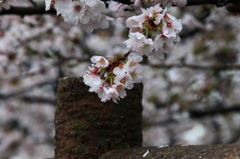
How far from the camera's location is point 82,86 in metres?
1.56

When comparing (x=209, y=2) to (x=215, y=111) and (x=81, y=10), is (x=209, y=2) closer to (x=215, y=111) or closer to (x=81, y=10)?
(x=81, y=10)

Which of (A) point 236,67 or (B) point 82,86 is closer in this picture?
(B) point 82,86

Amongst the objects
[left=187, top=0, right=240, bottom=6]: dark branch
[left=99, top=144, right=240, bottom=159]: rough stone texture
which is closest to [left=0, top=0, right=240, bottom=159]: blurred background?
[left=187, top=0, right=240, bottom=6]: dark branch

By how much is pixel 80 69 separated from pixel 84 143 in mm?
3635

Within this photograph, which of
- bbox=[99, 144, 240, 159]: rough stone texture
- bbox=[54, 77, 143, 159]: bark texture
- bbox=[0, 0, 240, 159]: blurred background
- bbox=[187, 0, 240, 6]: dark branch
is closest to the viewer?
bbox=[99, 144, 240, 159]: rough stone texture

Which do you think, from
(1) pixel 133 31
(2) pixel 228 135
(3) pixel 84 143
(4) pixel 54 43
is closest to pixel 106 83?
(1) pixel 133 31

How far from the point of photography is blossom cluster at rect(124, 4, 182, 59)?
131 centimetres

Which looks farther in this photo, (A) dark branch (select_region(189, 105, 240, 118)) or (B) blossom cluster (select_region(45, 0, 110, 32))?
(A) dark branch (select_region(189, 105, 240, 118))

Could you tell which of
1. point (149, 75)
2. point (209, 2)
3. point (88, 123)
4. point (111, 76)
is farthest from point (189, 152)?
point (149, 75)

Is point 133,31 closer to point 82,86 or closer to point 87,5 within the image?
point 87,5

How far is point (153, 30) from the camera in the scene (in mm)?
1345

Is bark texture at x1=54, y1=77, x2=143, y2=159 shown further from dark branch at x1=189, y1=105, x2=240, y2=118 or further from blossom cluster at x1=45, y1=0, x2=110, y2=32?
dark branch at x1=189, y1=105, x2=240, y2=118

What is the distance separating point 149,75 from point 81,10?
4.24 metres

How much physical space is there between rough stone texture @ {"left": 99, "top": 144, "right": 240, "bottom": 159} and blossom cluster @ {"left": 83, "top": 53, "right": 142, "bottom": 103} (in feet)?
0.59
